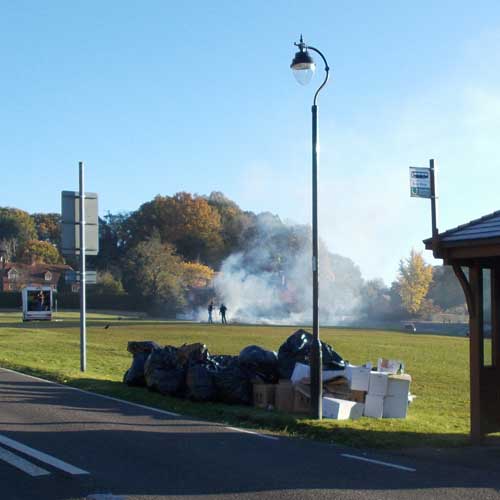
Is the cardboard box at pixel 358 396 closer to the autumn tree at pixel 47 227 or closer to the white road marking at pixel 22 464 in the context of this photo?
the white road marking at pixel 22 464

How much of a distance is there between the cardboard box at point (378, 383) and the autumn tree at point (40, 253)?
97.5 meters

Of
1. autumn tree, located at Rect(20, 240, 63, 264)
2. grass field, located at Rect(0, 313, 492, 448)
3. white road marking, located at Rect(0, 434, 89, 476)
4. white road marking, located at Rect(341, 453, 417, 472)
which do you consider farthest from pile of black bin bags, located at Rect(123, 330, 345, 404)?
autumn tree, located at Rect(20, 240, 63, 264)

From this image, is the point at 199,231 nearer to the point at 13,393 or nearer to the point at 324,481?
the point at 13,393

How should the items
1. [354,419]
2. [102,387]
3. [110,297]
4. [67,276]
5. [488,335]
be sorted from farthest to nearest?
[110,297] → [67,276] → [102,387] → [354,419] → [488,335]

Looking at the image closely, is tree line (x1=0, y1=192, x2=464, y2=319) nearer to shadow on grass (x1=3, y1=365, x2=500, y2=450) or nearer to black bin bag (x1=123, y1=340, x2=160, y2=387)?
black bin bag (x1=123, y1=340, x2=160, y2=387)

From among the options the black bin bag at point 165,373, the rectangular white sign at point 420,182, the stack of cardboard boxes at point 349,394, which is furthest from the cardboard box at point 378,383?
the black bin bag at point 165,373

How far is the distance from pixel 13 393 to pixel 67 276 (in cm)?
553

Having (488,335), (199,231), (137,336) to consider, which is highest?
(199,231)

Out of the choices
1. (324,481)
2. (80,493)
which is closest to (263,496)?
(324,481)

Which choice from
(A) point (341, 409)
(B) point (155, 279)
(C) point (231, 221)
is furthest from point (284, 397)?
(C) point (231, 221)

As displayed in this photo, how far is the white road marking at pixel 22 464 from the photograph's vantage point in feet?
23.5

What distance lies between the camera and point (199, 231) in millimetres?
102562

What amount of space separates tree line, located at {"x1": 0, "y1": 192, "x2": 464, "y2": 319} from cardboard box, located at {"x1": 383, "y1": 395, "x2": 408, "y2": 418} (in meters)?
66.4

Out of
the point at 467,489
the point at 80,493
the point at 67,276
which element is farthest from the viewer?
the point at 67,276
